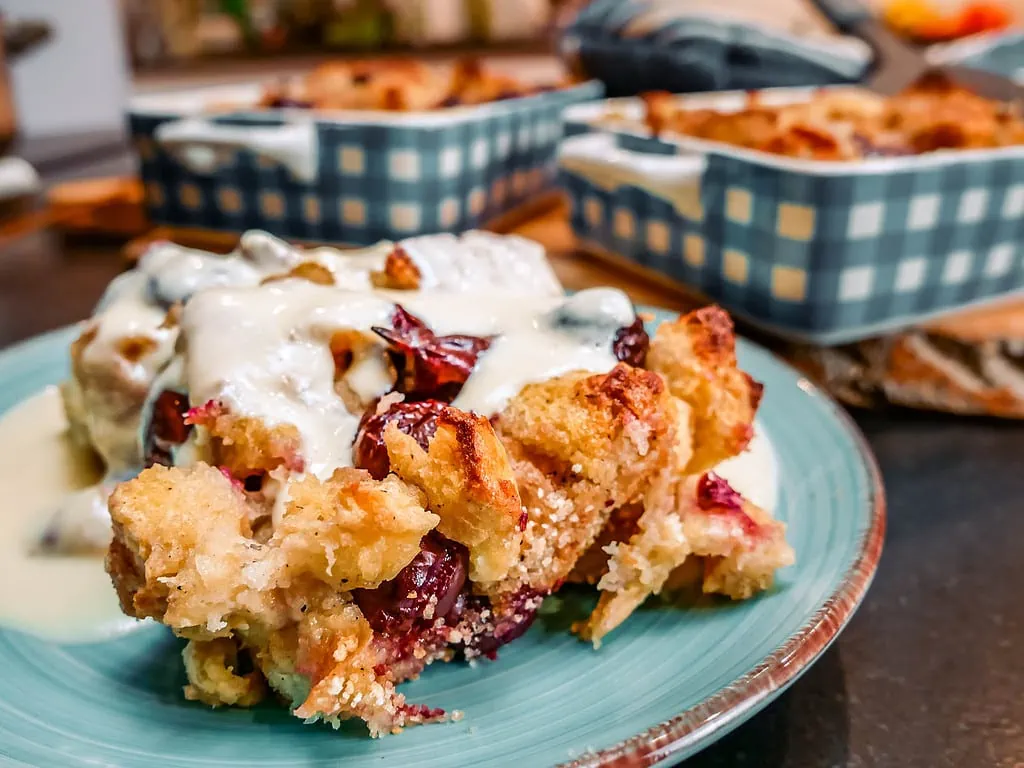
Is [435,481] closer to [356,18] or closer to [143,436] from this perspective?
[143,436]

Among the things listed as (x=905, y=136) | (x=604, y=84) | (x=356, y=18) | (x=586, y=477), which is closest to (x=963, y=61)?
(x=604, y=84)

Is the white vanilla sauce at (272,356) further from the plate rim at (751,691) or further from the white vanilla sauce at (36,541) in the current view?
the plate rim at (751,691)

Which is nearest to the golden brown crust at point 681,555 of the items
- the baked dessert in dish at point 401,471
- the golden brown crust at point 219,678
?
the baked dessert in dish at point 401,471

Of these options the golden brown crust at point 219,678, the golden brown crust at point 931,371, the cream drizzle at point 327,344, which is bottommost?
the golden brown crust at point 931,371

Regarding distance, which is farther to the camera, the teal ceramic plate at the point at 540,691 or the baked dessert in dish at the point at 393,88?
the baked dessert in dish at the point at 393,88

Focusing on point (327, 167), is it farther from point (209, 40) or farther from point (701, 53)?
point (209, 40)

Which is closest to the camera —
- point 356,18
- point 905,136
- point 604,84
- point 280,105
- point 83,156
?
point 905,136

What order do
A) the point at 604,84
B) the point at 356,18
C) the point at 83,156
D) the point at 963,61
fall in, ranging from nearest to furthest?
the point at 963,61 → the point at 604,84 → the point at 83,156 → the point at 356,18
